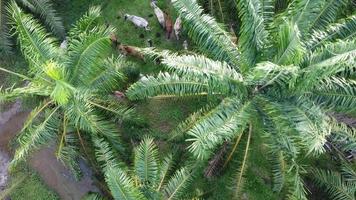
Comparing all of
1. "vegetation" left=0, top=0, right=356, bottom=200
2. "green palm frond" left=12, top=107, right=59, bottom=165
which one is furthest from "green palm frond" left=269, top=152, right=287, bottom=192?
"green palm frond" left=12, top=107, right=59, bottom=165

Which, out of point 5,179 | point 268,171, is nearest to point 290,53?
point 268,171

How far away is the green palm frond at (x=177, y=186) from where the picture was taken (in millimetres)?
8977

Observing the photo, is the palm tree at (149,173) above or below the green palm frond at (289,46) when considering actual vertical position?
below

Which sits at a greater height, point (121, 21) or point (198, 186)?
point (121, 21)

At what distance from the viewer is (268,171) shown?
35.2 ft

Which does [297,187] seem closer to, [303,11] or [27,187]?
[303,11]

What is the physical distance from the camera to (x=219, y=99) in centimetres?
858

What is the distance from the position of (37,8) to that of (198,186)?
565cm

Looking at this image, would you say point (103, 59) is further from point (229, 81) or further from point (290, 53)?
point (290, 53)

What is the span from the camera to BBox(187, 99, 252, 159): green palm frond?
7383 mm

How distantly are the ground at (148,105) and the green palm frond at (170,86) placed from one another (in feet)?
5.34

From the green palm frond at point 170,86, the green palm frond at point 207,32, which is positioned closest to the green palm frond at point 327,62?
the green palm frond at point 207,32

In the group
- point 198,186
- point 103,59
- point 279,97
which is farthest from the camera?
point 198,186

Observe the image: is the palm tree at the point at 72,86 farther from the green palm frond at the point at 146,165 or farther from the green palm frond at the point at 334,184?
the green palm frond at the point at 334,184
